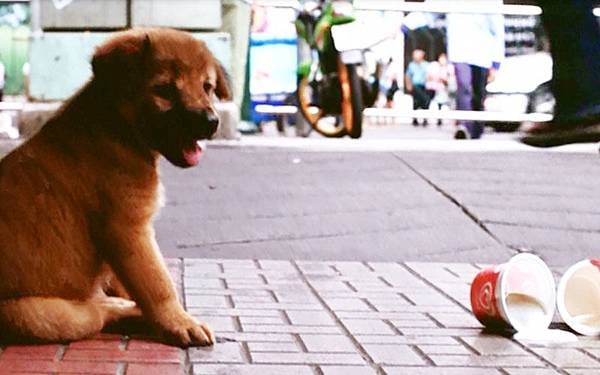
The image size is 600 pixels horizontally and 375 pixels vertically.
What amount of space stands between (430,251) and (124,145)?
2.53 meters

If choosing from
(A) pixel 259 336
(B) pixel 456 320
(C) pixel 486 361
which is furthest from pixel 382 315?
(C) pixel 486 361

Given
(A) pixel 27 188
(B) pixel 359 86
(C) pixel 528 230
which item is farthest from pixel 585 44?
(B) pixel 359 86

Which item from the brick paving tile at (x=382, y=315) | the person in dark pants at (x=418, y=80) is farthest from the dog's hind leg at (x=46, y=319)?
the person in dark pants at (x=418, y=80)

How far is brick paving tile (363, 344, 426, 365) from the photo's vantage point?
3064 mm

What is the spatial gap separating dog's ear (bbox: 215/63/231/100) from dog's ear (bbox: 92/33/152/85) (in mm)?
276

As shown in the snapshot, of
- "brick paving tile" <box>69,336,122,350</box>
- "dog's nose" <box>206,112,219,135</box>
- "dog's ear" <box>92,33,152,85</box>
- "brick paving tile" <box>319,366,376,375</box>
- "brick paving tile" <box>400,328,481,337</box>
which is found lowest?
"brick paving tile" <box>400,328,481,337</box>

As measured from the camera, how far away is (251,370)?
2.91 meters

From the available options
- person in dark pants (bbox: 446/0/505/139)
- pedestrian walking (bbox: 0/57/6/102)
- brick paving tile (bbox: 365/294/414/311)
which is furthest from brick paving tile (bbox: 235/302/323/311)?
pedestrian walking (bbox: 0/57/6/102)

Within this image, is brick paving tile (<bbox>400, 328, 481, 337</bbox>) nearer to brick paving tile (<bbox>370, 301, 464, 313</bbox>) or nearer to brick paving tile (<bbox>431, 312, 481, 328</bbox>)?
brick paving tile (<bbox>431, 312, 481, 328</bbox>)

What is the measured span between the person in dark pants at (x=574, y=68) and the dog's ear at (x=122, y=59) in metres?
1.24

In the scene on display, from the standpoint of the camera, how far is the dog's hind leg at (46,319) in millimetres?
3002

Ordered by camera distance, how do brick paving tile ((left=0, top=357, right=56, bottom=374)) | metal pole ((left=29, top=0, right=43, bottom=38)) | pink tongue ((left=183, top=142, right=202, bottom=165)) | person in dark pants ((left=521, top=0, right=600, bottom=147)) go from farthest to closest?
metal pole ((left=29, top=0, right=43, bottom=38)) → person in dark pants ((left=521, top=0, right=600, bottom=147)) → pink tongue ((left=183, top=142, right=202, bottom=165)) → brick paving tile ((left=0, top=357, right=56, bottom=374))

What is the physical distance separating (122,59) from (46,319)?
2.59ft

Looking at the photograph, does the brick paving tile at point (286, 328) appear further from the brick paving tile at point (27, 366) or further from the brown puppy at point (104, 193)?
the brick paving tile at point (27, 366)
